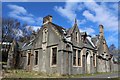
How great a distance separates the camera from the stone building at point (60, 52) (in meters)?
29.0

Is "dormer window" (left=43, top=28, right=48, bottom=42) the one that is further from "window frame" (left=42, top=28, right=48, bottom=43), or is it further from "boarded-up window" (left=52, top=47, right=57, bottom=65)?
"boarded-up window" (left=52, top=47, right=57, bottom=65)

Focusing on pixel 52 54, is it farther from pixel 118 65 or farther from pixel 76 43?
pixel 118 65

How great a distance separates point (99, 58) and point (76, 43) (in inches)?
394

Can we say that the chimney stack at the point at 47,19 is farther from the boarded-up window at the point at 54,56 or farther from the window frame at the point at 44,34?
the boarded-up window at the point at 54,56

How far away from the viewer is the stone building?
29016 mm

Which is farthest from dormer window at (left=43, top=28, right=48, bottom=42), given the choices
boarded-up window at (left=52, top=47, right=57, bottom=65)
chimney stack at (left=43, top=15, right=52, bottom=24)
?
boarded-up window at (left=52, top=47, right=57, bottom=65)

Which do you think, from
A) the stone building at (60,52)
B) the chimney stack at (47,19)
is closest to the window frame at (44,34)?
the stone building at (60,52)

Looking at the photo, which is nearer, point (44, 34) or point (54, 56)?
point (54, 56)

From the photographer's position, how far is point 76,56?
31.1 m

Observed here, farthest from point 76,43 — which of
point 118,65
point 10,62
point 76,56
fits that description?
point 118,65

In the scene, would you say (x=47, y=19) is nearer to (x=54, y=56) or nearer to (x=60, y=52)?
(x=54, y=56)

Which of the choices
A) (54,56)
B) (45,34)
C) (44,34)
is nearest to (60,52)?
(54,56)

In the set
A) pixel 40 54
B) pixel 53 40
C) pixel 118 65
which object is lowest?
pixel 118 65

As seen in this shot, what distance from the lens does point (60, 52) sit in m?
28.8
